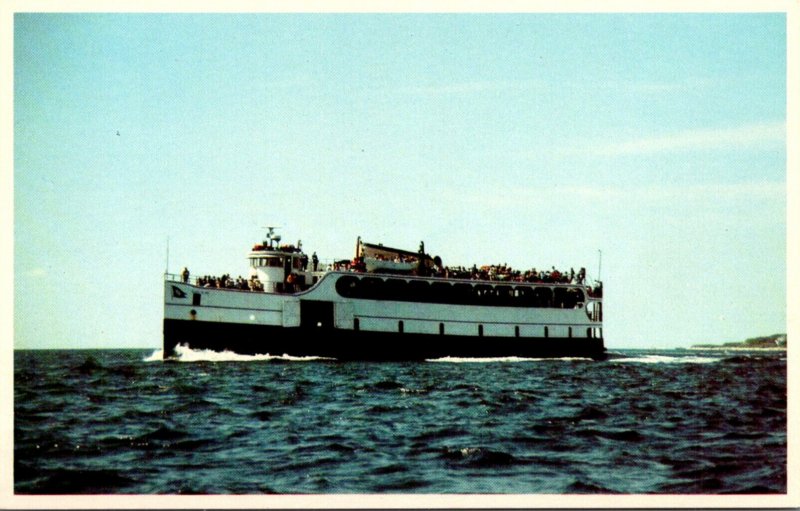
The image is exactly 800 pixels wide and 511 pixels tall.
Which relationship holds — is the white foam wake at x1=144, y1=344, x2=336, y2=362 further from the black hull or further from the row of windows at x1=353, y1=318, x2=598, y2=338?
the row of windows at x1=353, y1=318, x2=598, y2=338

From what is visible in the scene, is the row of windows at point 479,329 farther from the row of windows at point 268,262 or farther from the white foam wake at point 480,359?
the row of windows at point 268,262

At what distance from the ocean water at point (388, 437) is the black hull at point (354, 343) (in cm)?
841

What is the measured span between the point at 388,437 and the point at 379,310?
22.4 metres

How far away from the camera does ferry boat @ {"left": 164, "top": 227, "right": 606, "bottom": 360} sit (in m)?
37.1

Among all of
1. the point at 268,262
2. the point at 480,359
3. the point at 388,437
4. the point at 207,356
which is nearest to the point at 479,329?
the point at 480,359

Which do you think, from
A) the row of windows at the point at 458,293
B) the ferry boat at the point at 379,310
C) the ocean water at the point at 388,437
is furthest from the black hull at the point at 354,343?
the ocean water at the point at 388,437

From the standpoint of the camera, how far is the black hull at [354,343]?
36625 millimetres

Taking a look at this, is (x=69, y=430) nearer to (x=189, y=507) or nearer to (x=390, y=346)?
(x=189, y=507)

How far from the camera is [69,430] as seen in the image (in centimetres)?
1892

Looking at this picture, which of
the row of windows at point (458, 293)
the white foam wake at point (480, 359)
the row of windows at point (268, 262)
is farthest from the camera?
the white foam wake at point (480, 359)

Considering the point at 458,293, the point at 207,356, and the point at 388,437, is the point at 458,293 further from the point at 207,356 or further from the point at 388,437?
the point at 388,437

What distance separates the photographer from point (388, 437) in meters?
18.9

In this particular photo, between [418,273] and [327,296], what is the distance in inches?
195
